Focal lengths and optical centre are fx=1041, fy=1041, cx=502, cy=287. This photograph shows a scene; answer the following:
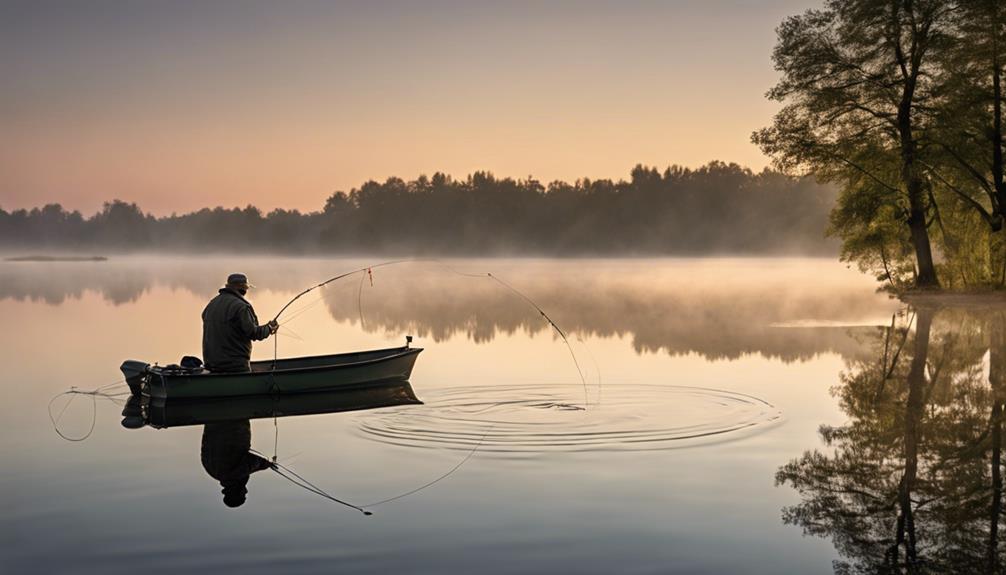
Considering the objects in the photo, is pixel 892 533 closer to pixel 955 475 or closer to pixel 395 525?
pixel 955 475

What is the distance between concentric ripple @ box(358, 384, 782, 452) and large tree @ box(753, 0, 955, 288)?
30957 millimetres

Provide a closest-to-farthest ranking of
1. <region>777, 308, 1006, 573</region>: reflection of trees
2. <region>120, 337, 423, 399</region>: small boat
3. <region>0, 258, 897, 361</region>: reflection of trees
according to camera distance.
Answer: <region>777, 308, 1006, 573</region>: reflection of trees → <region>120, 337, 423, 399</region>: small boat → <region>0, 258, 897, 361</region>: reflection of trees

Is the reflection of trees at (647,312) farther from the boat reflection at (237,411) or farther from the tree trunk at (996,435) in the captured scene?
the boat reflection at (237,411)

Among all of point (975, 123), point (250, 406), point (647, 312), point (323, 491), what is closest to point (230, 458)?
point (323, 491)

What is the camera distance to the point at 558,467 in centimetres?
1230

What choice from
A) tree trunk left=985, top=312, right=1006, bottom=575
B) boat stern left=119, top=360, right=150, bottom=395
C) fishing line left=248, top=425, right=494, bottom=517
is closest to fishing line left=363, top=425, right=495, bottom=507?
fishing line left=248, top=425, right=494, bottom=517

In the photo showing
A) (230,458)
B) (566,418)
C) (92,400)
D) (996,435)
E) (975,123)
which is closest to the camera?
(230,458)

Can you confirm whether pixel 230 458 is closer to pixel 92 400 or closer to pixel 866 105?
pixel 92 400

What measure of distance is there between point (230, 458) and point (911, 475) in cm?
830

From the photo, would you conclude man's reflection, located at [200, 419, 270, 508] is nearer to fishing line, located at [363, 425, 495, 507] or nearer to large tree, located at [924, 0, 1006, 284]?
fishing line, located at [363, 425, 495, 507]

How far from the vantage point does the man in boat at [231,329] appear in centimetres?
1797

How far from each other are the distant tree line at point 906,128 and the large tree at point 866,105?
51mm

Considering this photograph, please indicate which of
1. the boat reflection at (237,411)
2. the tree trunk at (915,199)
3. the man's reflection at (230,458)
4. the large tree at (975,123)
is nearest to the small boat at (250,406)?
the boat reflection at (237,411)

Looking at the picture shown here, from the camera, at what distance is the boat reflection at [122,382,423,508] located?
13.7 metres
